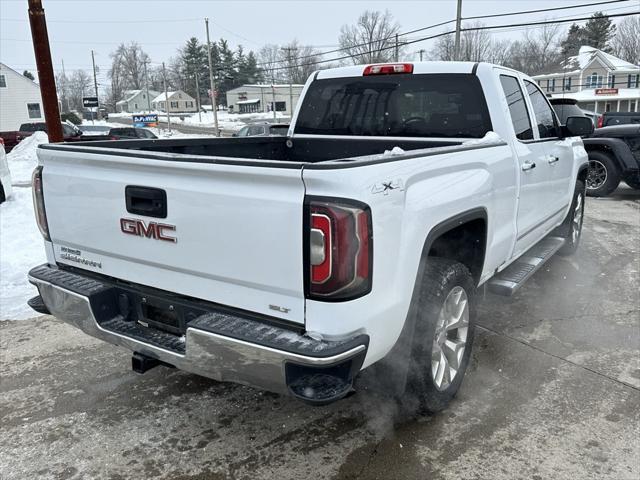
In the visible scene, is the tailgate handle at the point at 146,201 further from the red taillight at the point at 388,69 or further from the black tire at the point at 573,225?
the black tire at the point at 573,225

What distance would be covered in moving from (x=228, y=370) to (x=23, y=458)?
1.38m

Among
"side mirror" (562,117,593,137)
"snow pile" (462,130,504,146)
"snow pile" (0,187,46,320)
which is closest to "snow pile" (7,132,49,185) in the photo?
"snow pile" (0,187,46,320)

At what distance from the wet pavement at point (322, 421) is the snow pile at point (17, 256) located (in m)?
0.74

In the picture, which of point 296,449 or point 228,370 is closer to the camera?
point 228,370

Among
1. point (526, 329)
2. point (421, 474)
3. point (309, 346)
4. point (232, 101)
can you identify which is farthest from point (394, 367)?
point (232, 101)

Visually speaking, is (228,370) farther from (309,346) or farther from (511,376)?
(511,376)

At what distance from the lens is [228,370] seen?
8.17 feet

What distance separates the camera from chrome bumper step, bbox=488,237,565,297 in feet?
13.1

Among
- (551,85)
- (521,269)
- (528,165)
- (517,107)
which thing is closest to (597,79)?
(551,85)

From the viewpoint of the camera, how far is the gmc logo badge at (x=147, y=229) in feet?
8.80

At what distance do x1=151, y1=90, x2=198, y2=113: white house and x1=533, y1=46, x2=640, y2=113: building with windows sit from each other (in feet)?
211

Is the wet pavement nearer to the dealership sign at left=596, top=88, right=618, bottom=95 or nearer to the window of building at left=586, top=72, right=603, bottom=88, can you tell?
the dealership sign at left=596, top=88, right=618, bottom=95

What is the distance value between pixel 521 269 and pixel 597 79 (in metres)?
63.0

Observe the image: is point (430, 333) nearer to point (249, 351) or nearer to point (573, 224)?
point (249, 351)
